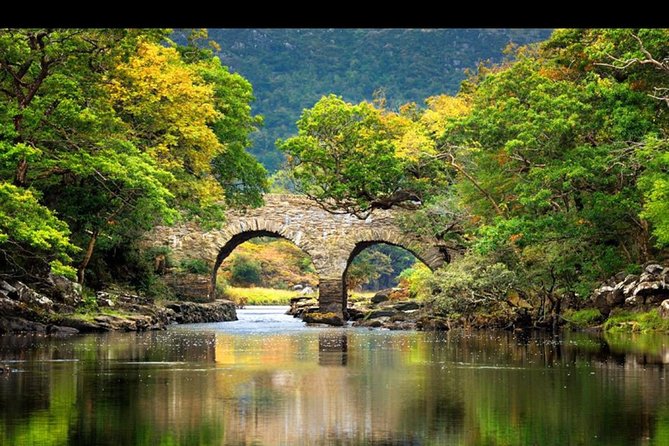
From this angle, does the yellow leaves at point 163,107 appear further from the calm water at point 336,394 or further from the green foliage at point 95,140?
the calm water at point 336,394

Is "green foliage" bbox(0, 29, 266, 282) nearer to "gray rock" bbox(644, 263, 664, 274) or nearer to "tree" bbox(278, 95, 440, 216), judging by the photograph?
"tree" bbox(278, 95, 440, 216)

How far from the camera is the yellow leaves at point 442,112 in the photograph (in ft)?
143

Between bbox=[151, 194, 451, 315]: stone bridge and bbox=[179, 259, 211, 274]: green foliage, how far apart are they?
317 mm

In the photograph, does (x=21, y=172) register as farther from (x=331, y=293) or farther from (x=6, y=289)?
(x=331, y=293)

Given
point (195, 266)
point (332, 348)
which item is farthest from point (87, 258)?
point (195, 266)

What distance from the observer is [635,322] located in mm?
28625

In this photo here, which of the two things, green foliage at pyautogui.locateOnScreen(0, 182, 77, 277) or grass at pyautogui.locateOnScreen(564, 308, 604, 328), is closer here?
green foliage at pyautogui.locateOnScreen(0, 182, 77, 277)

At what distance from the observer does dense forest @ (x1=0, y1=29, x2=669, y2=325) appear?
Result: 26.3 meters

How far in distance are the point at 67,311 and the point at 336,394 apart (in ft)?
58.4

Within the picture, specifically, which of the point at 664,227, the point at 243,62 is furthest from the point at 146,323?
the point at 243,62

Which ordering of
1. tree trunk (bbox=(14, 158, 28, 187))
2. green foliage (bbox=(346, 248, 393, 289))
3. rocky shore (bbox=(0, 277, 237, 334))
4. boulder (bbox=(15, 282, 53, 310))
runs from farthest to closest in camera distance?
green foliage (bbox=(346, 248, 393, 289))
boulder (bbox=(15, 282, 53, 310))
rocky shore (bbox=(0, 277, 237, 334))
tree trunk (bbox=(14, 158, 28, 187))

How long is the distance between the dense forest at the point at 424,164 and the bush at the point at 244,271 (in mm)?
34550

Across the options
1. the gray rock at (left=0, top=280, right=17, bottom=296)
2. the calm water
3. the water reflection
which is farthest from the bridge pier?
the calm water

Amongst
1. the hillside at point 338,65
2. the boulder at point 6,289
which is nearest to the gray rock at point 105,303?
the boulder at point 6,289
